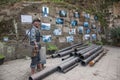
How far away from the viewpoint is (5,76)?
458cm

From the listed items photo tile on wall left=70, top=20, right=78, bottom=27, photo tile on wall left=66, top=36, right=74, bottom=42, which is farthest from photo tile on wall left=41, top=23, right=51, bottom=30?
photo tile on wall left=70, top=20, right=78, bottom=27

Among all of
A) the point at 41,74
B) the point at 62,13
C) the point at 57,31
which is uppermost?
the point at 62,13

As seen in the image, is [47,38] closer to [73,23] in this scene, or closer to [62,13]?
[62,13]

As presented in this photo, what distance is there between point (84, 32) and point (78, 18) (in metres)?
0.99

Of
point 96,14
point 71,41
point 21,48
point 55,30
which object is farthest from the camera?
point 96,14

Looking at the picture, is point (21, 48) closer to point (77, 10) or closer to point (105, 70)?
point (105, 70)

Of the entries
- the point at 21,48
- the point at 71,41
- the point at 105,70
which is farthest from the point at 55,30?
the point at 105,70

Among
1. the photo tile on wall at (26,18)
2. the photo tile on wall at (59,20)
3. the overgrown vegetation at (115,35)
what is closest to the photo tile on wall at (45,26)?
the photo tile on wall at (59,20)

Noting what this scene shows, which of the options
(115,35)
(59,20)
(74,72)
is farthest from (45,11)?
(115,35)

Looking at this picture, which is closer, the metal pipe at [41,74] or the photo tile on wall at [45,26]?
the metal pipe at [41,74]

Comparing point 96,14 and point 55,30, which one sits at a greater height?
point 96,14

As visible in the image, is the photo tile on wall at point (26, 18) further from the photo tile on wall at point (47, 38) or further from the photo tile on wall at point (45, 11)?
the photo tile on wall at point (47, 38)

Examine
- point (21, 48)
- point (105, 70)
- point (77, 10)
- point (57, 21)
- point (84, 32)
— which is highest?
point (77, 10)

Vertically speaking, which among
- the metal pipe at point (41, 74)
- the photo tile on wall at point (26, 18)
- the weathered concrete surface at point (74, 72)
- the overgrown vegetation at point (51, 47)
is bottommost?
the weathered concrete surface at point (74, 72)
